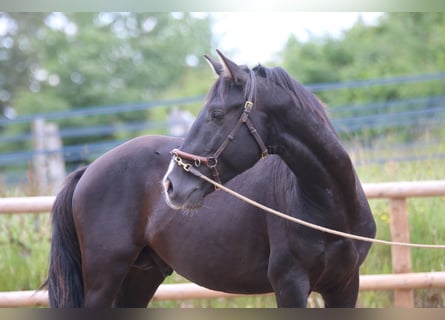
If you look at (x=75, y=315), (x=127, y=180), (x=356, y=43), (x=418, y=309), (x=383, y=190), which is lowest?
(x=418, y=309)

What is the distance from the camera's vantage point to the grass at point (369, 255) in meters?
4.14

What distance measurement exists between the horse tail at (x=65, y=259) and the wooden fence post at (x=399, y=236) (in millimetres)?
1961

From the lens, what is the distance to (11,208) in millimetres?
3932

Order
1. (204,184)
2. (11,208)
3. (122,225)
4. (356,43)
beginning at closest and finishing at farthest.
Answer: (204,184), (122,225), (11,208), (356,43)

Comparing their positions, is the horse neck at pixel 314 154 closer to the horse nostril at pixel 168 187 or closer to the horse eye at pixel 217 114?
the horse eye at pixel 217 114

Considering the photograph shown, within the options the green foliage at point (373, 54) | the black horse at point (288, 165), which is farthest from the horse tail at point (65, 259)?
the green foliage at point (373, 54)

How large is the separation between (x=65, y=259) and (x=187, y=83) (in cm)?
1090

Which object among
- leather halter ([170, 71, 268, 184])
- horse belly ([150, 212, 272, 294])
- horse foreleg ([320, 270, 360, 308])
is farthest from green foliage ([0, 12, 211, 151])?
leather halter ([170, 71, 268, 184])

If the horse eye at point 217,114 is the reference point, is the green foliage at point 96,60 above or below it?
above

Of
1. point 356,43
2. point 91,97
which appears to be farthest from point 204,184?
point 91,97

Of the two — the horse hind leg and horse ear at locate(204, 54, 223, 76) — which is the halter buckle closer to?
horse ear at locate(204, 54, 223, 76)

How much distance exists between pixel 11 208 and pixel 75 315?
0.94 m

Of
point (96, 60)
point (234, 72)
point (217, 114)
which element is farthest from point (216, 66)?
point (96, 60)

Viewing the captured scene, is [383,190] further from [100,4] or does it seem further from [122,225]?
[100,4]
